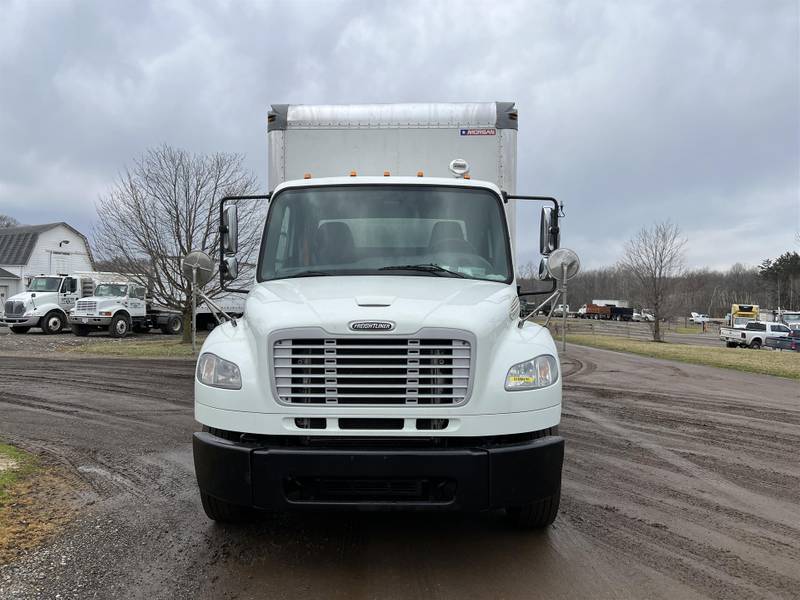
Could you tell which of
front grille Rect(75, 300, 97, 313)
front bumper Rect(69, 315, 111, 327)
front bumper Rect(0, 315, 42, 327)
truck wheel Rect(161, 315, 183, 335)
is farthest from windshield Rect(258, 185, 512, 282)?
front bumper Rect(0, 315, 42, 327)

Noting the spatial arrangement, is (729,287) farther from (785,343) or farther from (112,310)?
(112,310)

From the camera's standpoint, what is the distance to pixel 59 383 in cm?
1154

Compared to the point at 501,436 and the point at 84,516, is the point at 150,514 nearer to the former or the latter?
the point at 84,516

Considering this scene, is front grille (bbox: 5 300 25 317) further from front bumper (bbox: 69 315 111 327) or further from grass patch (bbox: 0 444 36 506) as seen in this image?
grass patch (bbox: 0 444 36 506)

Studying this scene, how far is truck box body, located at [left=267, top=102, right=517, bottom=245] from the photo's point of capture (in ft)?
18.8

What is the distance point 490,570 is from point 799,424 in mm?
6945

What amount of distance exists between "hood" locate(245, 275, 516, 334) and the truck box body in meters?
1.75

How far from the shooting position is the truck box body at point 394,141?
18.8ft

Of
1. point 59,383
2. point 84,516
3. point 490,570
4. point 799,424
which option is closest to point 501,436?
point 490,570

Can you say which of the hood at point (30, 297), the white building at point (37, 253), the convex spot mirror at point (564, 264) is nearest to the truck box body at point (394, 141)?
the convex spot mirror at point (564, 264)

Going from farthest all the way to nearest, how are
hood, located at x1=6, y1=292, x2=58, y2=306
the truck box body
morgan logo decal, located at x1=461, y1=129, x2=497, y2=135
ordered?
hood, located at x1=6, y1=292, x2=58, y2=306 → morgan logo decal, located at x1=461, y1=129, x2=497, y2=135 → the truck box body

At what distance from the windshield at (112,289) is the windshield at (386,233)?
934 inches

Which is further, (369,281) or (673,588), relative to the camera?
(369,281)

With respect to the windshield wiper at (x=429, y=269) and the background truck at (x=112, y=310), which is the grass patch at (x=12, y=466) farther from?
the background truck at (x=112, y=310)
